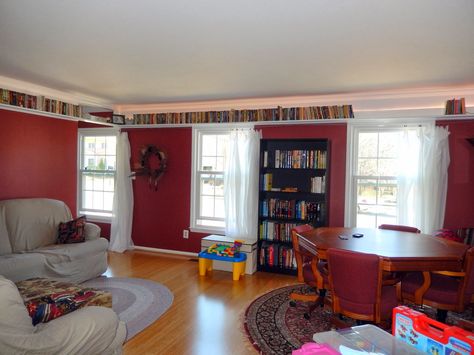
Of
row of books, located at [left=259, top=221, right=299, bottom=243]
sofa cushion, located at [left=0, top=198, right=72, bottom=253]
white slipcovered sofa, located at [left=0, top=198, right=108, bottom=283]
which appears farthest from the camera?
row of books, located at [left=259, top=221, right=299, bottom=243]

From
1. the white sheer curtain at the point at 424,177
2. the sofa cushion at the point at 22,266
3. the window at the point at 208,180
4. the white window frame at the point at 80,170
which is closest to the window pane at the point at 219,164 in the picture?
the window at the point at 208,180

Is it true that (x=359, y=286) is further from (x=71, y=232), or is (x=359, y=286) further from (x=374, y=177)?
(x=71, y=232)

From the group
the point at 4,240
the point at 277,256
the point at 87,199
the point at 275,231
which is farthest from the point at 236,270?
the point at 87,199

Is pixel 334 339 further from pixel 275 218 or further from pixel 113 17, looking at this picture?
pixel 275 218

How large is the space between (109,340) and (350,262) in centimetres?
170

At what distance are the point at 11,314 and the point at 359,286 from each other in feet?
7.18

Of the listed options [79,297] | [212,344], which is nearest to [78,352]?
[79,297]

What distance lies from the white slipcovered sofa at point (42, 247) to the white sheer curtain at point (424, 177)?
3.94m

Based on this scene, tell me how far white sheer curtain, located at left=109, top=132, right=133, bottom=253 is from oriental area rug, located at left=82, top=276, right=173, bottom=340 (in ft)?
4.74

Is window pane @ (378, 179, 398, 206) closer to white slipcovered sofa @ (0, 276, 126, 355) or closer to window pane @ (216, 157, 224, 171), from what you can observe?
window pane @ (216, 157, 224, 171)

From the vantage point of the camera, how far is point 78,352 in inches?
74.0

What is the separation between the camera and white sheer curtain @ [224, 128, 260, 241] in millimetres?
5000

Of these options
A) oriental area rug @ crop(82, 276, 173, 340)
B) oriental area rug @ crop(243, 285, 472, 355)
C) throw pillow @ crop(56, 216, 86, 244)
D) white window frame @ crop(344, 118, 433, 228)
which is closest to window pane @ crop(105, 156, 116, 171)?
throw pillow @ crop(56, 216, 86, 244)

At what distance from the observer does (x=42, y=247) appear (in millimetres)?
4141
